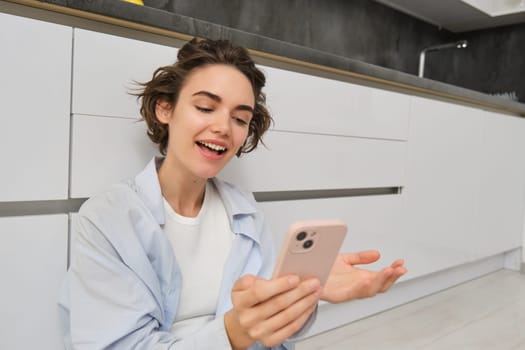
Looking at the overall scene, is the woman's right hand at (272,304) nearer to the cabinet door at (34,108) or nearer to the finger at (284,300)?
the finger at (284,300)

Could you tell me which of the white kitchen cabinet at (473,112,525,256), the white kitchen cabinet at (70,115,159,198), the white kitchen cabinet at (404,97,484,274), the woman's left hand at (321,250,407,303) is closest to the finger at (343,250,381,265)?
the woman's left hand at (321,250,407,303)

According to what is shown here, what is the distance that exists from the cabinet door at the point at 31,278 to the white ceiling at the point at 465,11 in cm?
218

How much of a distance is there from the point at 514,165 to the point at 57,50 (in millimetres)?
2288

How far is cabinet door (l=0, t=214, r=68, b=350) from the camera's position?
810 mm

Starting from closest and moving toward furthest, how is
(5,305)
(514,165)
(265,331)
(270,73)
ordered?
(265,331)
(5,305)
(270,73)
(514,165)

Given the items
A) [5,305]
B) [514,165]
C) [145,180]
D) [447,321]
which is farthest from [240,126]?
[514,165]

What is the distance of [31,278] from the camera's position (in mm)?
834

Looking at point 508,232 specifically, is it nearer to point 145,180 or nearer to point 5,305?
point 145,180

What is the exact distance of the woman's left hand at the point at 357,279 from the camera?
2.36 feet

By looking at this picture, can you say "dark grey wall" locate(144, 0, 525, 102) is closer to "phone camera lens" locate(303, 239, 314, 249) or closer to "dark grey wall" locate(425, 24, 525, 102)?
"dark grey wall" locate(425, 24, 525, 102)

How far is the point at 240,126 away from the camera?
84 centimetres

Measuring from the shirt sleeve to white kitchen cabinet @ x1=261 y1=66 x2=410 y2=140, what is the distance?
66 cm

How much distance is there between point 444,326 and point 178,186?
50.6 inches

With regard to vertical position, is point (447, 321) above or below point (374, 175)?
below
